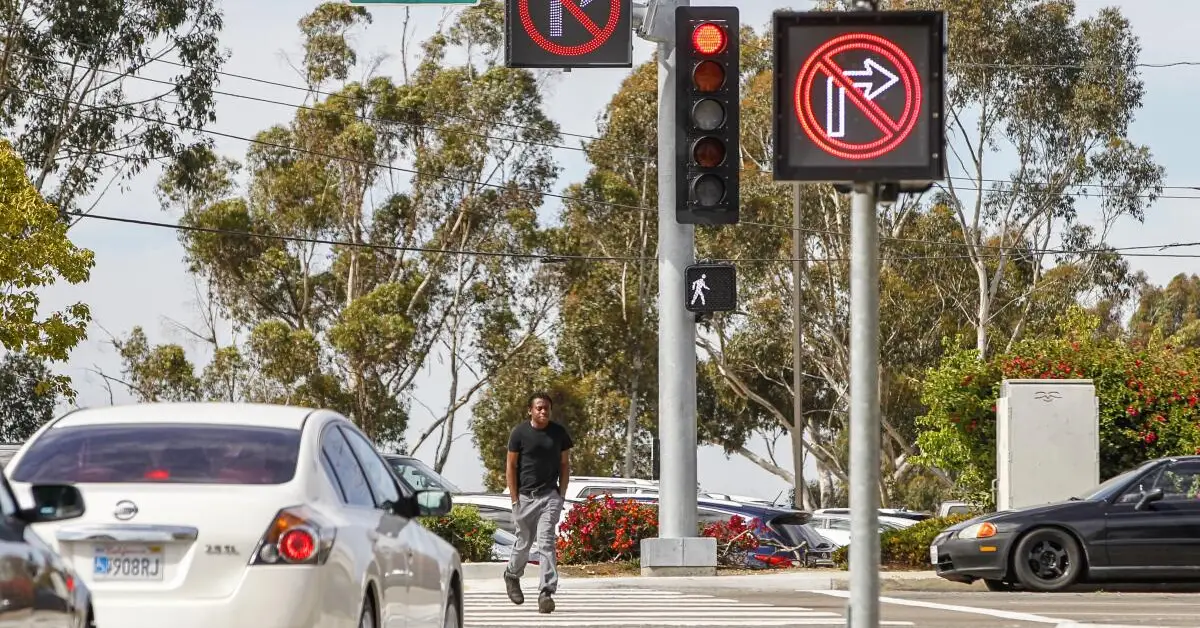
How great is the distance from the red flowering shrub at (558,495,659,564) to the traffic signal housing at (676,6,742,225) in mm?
6250

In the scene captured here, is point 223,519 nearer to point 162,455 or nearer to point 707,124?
point 162,455

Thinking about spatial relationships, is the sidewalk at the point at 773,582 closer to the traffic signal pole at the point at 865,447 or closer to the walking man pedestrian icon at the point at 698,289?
the walking man pedestrian icon at the point at 698,289

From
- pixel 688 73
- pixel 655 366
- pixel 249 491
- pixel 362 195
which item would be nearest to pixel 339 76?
pixel 362 195

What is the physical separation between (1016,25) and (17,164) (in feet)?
84.0

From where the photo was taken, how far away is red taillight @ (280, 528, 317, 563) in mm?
7215

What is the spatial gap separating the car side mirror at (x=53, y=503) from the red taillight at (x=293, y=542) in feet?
3.37

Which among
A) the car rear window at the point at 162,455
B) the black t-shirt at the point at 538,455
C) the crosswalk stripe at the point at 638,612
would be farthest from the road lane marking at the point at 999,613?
the car rear window at the point at 162,455

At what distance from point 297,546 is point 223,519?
0.99 ft

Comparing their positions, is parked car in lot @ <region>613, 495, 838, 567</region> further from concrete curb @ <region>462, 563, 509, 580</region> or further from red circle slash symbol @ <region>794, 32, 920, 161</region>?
red circle slash symbol @ <region>794, 32, 920, 161</region>

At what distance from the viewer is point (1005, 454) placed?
23562 mm

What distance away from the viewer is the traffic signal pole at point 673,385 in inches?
733

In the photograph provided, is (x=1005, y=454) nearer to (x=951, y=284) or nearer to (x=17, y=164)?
(x=17, y=164)

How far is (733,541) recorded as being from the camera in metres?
21.0

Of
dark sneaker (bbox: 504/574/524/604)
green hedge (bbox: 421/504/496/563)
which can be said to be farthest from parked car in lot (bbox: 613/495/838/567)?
dark sneaker (bbox: 504/574/524/604)
